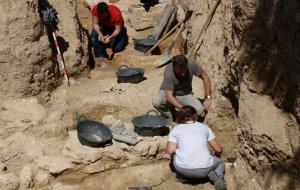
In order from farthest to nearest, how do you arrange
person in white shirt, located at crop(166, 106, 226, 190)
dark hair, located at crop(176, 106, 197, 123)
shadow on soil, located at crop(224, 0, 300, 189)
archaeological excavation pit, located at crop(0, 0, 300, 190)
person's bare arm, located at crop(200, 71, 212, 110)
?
person's bare arm, located at crop(200, 71, 212, 110), dark hair, located at crop(176, 106, 197, 123), person in white shirt, located at crop(166, 106, 226, 190), archaeological excavation pit, located at crop(0, 0, 300, 190), shadow on soil, located at crop(224, 0, 300, 189)

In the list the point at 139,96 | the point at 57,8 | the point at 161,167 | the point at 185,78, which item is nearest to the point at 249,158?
the point at 161,167

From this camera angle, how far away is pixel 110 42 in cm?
1252

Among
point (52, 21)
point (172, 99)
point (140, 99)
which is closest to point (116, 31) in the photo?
point (52, 21)

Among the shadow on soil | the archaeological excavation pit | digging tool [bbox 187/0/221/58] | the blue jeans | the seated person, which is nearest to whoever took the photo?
the shadow on soil

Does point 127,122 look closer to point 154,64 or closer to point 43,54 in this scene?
point 43,54

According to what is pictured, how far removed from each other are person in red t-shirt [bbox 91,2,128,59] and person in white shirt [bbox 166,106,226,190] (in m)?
5.43

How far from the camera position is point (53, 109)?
9.45 m

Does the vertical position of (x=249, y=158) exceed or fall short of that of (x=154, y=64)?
it exceeds it

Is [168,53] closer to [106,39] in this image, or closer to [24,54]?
[106,39]

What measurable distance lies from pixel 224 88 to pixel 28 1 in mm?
3616

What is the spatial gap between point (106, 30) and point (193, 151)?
6.20 meters

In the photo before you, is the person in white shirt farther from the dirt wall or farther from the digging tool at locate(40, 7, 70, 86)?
the digging tool at locate(40, 7, 70, 86)

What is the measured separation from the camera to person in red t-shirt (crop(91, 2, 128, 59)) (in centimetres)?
1232

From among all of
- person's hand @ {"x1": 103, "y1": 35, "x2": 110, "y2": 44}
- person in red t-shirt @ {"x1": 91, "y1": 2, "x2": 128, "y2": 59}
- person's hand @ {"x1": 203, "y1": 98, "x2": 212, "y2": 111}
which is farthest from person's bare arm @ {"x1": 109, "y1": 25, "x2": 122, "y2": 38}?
person's hand @ {"x1": 203, "y1": 98, "x2": 212, "y2": 111}
